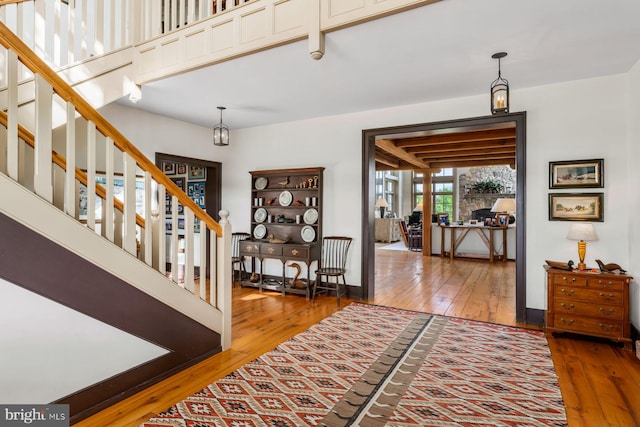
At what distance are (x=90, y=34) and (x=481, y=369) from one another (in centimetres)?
587

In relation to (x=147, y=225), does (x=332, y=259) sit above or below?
below

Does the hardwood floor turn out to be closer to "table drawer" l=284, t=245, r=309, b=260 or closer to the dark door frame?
the dark door frame

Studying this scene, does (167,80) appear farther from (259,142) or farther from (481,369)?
(481,369)

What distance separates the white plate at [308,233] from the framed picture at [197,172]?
7.42ft

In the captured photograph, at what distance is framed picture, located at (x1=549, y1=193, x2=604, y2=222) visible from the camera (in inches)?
142

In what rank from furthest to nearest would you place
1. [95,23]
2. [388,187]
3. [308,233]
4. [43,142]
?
[388,187], [308,233], [95,23], [43,142]

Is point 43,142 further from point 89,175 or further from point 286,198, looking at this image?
point 286,198

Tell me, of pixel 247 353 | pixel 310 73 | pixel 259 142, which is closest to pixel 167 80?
pixel 310 73

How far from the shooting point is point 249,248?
5.38 meters

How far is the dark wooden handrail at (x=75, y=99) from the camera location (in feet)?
5.98

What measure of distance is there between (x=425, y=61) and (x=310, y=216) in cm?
284

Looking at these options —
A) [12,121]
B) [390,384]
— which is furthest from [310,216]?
[12,121]

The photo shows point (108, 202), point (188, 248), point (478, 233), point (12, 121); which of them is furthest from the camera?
point (478, 233)

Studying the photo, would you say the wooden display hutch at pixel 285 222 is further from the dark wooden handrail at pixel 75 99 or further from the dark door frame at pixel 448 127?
the dark wooden handrail at pixel 75 99
